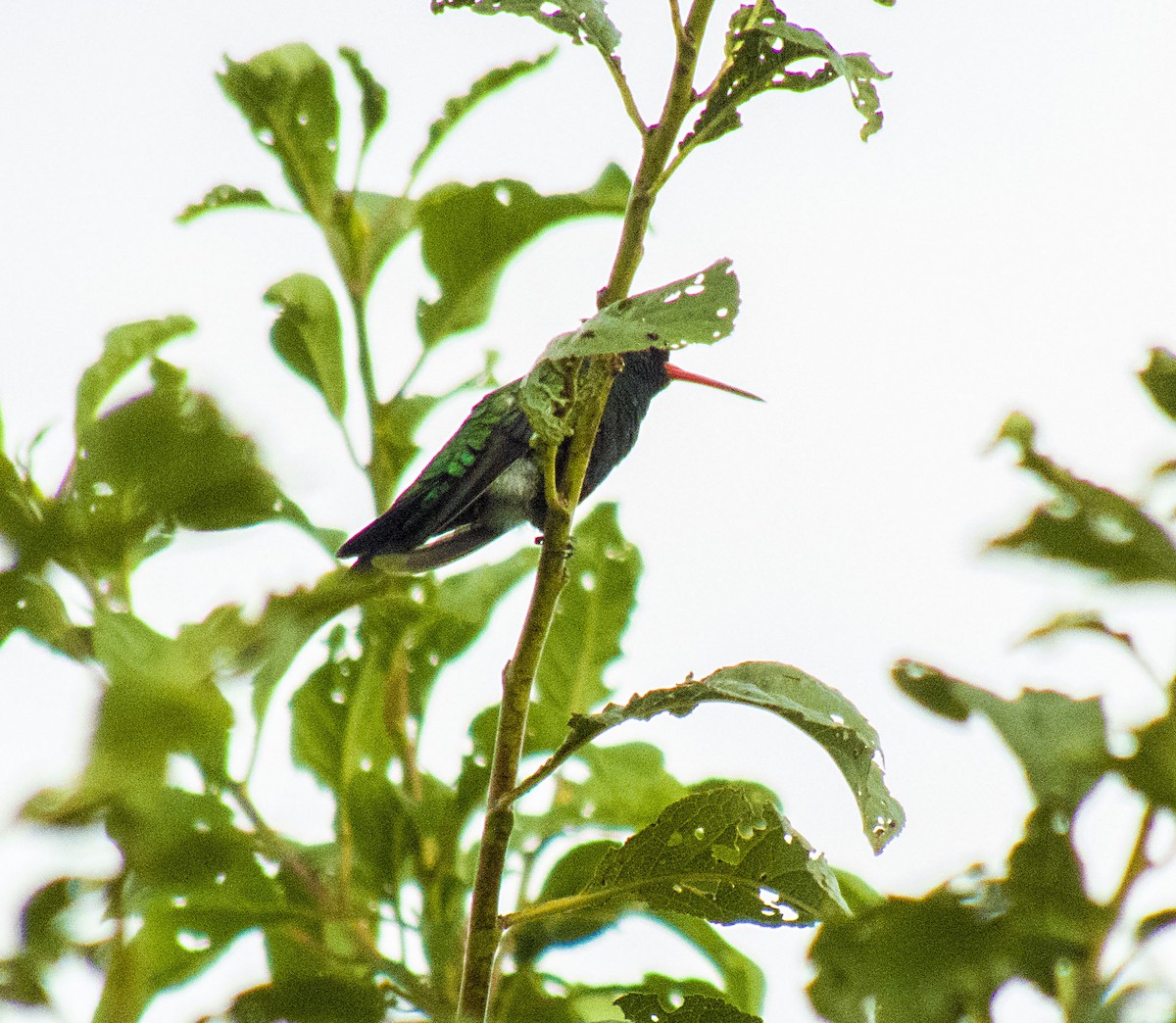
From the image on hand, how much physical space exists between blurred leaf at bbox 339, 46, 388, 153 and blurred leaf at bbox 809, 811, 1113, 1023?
2.37 m

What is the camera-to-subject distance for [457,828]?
2260 millimetres

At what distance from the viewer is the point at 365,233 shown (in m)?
2.72

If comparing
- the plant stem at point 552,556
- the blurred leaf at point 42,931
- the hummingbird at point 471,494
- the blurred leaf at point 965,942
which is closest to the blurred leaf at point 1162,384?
the blurred leaf at point 965,942

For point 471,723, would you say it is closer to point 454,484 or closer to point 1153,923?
point 454,484

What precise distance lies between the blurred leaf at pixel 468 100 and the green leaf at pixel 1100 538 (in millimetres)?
2305

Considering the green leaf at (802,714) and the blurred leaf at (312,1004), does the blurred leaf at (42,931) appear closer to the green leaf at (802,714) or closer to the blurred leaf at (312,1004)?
the blurred leaf at (312,1004)

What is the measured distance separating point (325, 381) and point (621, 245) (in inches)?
50.0

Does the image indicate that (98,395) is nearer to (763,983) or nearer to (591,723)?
(591,723)

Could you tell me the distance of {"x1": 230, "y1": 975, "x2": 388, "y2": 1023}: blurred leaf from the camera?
0.75 metres

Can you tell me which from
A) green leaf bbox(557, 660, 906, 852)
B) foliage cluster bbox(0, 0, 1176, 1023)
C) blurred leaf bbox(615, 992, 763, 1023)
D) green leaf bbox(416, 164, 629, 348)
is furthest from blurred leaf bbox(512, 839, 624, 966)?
green leaf bbox(416, 164, 629, 348)

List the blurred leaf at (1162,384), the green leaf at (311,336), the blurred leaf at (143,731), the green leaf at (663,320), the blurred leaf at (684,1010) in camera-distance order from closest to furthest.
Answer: the blurred leaf at (143,731), the blurred leaf at (1162,384), the green leaf at (663,320), the blurred leaf at (684,1010), the green leaf at (311,336)

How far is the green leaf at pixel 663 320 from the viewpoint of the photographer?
3.87 feet

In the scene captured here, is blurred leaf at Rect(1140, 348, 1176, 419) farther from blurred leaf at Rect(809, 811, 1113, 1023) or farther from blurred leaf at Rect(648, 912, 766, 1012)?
blurred leaf at Rect(648, 912, 766, 1012)

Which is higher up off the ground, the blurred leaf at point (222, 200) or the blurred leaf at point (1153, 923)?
the blurred leaf at point (222, 200)
